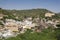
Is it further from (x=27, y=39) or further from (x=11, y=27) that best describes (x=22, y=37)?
(x=11, y=27)

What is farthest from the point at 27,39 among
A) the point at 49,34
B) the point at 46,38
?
the point at 49,34

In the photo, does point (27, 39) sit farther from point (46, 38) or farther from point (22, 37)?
point (46, 38)

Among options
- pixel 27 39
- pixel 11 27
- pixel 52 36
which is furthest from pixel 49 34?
→ pixel 11 27

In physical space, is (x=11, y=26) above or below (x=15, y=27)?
above

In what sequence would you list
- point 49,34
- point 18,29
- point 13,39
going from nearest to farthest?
1. point 13,39
2. point 49,34
3. point 18,29

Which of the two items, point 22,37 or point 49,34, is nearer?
point 22,37

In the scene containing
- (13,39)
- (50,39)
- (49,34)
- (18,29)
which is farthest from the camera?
(18,29)

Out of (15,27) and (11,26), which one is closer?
(15,27)

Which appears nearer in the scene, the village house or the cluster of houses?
the cluster of houses

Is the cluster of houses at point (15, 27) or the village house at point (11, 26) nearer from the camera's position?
the cluster of houses at point (15, 27)
